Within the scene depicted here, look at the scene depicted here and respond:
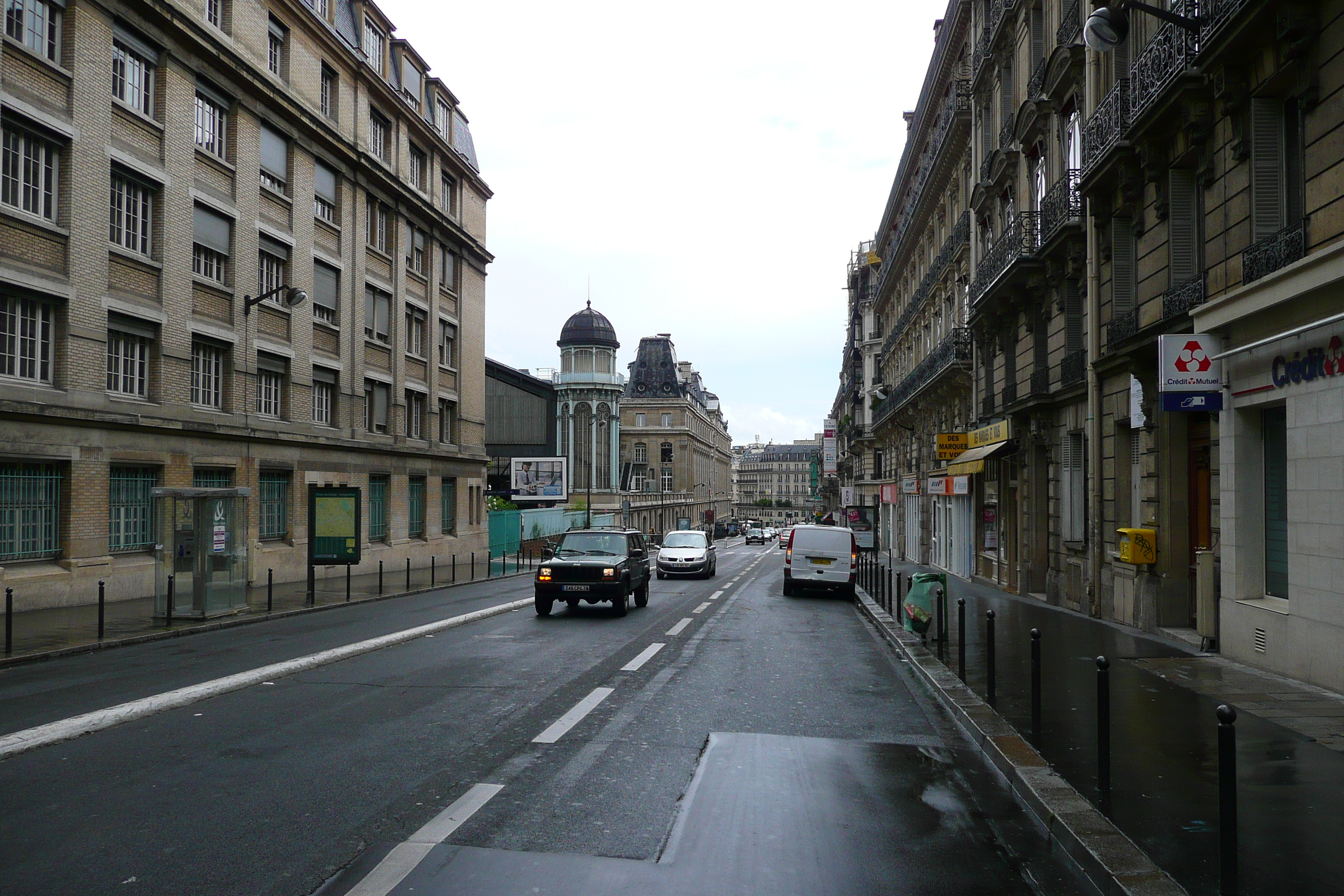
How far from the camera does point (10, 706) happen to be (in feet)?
29.5

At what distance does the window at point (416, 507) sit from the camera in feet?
118

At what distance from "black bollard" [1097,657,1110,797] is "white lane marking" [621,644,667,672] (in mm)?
5914

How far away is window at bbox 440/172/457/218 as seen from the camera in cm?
3894

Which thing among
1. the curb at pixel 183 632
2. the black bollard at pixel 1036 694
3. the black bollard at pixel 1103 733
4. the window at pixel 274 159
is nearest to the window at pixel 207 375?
the window at pixel 274 159

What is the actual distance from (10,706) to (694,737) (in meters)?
6.57

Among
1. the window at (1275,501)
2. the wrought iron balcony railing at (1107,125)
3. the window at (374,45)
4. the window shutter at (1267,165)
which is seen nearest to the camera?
the window at (1275,501)

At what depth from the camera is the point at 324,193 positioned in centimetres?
2998

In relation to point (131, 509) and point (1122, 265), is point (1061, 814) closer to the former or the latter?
point (1122, 265)

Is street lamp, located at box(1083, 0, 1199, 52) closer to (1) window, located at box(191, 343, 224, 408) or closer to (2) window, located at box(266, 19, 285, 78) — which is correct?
(1) window, located at box(191, 343, 224, 408)

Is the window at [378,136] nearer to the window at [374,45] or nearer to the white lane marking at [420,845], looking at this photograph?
the window at [374,45]

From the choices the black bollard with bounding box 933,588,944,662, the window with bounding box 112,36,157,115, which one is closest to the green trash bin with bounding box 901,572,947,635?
the black bollard with bounding box 933,588,944,662

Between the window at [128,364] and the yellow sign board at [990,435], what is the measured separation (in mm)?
19959

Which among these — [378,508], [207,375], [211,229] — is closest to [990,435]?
[207,375]

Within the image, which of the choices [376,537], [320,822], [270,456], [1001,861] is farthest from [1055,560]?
[376,537]
